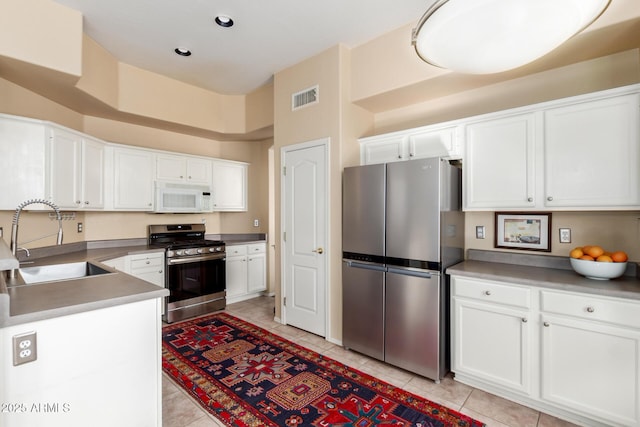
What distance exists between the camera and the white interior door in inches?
135

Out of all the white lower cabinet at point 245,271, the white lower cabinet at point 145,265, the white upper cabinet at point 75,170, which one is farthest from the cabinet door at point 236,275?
the white upper cabinet at point 75,170

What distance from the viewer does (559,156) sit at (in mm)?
2291

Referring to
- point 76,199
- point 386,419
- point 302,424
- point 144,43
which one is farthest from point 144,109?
point 386,419

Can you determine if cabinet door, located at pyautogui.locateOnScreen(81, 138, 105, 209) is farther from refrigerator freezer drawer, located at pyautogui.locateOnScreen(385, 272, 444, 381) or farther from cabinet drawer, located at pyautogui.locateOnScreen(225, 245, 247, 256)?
refrigerator freezer drawer, located at pyautogui.locateOnScreen(385, 272, 444, 381)

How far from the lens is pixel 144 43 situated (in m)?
3.23

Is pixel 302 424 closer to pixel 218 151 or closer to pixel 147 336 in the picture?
pixel 147 336

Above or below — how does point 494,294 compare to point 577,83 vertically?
below

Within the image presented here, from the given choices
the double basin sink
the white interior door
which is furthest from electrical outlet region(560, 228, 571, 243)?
the double basin sink

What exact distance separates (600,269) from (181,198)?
453 centimetres

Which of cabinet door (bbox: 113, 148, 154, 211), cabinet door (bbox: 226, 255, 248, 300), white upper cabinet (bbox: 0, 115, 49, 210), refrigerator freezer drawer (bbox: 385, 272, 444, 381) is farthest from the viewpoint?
cabinet door (bbox: 226, 255, 248, 300)

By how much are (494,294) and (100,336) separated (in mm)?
2502

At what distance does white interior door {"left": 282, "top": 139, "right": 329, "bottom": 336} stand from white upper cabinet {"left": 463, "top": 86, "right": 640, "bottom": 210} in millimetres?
1485

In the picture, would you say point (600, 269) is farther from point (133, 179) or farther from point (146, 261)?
point (133, 179)

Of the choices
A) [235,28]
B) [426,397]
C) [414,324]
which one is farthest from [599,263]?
[235,28]
